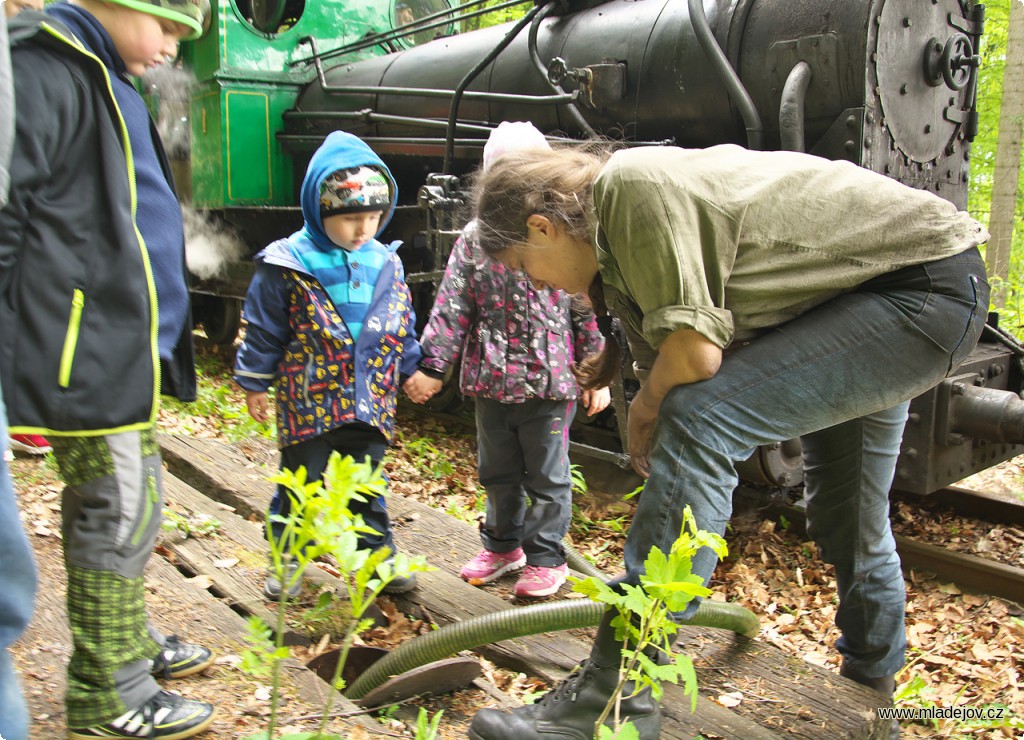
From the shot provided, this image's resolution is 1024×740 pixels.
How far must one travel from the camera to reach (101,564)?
6.06 feet

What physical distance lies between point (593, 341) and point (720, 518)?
4.28ft

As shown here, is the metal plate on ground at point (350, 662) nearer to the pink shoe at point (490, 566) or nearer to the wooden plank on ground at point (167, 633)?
the wooden plank on ground at point (167, 633)

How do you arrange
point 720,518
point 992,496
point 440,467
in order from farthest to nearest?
1. point 440,467
2. point 992,496
3. point 720,518

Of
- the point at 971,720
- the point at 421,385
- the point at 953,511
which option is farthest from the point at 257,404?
the point at 953,511

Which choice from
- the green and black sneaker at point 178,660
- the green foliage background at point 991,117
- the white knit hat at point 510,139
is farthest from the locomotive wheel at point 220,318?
the green foliage background at point 991,117

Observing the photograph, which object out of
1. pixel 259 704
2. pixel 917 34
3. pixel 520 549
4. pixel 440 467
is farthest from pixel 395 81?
pixel 259 704

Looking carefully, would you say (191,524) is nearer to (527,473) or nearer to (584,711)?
(527,473)

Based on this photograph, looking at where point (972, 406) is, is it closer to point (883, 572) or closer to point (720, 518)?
point (883, 572)

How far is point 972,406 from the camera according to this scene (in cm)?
344

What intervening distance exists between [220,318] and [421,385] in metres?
5.72

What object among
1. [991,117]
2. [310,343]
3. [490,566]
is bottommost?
[490,566]

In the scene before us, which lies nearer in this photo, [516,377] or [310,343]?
[310,343]

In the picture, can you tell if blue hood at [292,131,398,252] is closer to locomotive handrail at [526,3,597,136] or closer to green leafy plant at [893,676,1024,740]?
locomotive handrail at [526,3,597,136]

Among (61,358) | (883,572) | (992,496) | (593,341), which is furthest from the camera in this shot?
(992,496)
